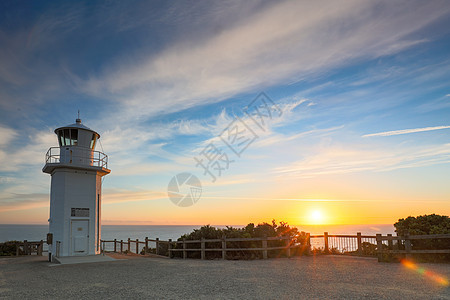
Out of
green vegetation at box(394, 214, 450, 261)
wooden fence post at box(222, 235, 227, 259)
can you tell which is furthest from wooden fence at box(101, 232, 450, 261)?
green vegetation at box(394, 214, 450, 261)

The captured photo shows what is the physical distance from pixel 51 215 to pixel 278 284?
1454 centimetres

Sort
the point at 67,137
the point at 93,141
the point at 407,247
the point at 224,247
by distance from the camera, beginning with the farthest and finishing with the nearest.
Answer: the point at 93,141
the point at 67,137
the point at 224,247
the point at 407,247

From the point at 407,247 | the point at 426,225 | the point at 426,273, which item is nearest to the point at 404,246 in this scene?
the point at 407,247

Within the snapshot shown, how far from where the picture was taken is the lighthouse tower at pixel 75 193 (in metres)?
17.8

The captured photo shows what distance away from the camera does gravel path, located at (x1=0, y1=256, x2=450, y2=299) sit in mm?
8195

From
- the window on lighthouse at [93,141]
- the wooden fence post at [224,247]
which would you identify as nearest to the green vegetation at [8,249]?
the window on lighthouse at [93,141]

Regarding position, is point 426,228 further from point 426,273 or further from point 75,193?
point 75,193

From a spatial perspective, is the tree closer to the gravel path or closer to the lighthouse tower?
the gravel path

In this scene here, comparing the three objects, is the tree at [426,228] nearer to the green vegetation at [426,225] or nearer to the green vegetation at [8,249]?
the green vegetation at [426,225]

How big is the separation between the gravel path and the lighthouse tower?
4157 millimetres

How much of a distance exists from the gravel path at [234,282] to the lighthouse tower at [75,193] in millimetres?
4157

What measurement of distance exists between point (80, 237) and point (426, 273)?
16586mm

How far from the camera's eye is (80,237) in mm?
18234

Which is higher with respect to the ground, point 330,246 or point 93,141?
point 93,141
